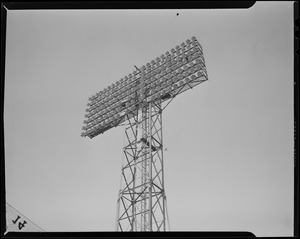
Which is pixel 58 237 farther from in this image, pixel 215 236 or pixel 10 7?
pixel 10 7

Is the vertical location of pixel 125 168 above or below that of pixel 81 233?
above

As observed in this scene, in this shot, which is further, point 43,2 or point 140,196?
point 140,196

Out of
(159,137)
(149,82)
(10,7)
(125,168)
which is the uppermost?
(149,82)

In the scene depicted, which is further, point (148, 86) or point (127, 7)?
point (148, 86)

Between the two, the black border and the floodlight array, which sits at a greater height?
the floodlight array

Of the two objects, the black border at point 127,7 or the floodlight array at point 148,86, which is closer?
the black border at point 127,7

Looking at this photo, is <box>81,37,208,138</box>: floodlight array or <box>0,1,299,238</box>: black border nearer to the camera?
<box>0,1,299,238</box>: black border

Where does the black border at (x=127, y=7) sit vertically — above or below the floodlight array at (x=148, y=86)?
below

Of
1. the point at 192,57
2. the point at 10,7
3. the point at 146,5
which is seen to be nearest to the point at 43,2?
the point at 10,7
